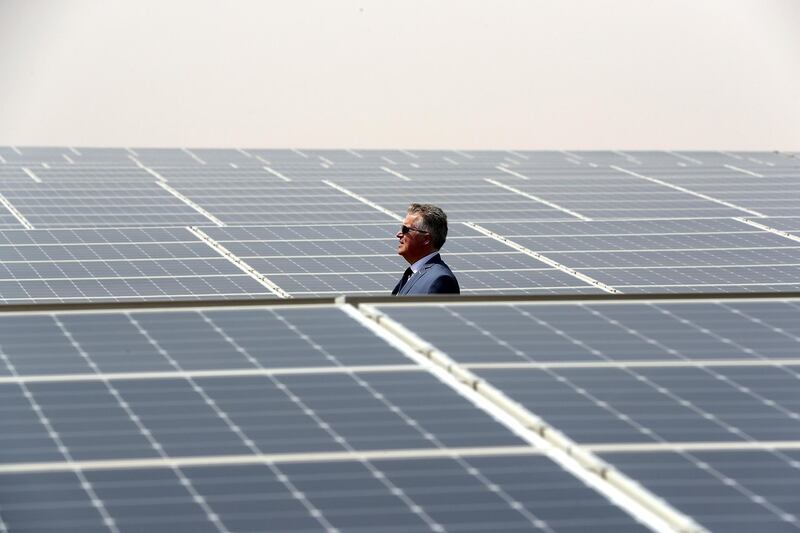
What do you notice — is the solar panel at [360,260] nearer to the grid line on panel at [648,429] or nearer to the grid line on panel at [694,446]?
the grid line on panel at [648,429]

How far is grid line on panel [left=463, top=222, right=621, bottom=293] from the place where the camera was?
1422 cm

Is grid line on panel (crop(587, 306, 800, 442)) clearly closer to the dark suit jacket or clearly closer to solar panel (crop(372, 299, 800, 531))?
solar panel (crop(372, 299, 800, 531))

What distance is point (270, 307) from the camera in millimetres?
8484

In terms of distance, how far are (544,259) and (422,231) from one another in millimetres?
4434

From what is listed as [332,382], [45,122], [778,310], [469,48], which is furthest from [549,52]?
[332,382]

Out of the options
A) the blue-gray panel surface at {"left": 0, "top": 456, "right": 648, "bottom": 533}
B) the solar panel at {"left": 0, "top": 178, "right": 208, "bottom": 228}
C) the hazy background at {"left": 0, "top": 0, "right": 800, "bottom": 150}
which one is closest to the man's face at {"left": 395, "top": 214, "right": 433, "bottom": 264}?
the blue-gray panel surface at {"left": 0, "top": 456, "right": 648, "bottom": 533}

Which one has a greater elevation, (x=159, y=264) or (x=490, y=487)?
(x=490, y=487)

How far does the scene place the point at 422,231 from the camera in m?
11.1

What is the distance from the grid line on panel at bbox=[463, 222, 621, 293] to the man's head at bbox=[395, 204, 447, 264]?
3.12m

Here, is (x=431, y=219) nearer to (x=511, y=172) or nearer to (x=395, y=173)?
(x=395, y=173)

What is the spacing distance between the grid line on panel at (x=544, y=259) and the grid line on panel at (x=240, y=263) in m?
2.61

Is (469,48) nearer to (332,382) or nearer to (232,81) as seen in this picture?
(232,81)

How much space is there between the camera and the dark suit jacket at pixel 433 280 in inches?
426

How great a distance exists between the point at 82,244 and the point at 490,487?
1012 cm
